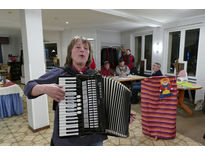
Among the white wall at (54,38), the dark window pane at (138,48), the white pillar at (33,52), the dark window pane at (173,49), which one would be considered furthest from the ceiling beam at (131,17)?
the white wall at (54,38)

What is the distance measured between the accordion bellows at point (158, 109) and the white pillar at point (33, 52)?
1711 millimetres

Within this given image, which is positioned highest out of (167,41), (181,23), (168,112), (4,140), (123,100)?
(181,23)

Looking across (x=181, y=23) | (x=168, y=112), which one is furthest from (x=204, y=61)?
(x=168, y=112)

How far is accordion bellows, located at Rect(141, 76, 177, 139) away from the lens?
209cm

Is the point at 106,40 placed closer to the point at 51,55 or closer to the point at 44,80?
the point at 51,55

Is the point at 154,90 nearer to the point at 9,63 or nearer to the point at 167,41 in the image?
the point at 167,41

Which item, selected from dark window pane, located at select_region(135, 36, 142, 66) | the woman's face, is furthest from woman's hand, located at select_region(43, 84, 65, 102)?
dark window pane, located at select_region(135, 36, 142, 66)

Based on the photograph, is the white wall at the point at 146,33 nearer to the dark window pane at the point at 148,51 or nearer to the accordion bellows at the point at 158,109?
the dark window pane at the point at 148,51

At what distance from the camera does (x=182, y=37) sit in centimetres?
432

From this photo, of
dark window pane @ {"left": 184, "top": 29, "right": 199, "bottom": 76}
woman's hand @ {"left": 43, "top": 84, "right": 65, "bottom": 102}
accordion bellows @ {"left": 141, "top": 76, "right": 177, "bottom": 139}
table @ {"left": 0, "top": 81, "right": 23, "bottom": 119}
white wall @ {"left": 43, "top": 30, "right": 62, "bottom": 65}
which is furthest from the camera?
white wall @ {"left": 43, "top": 30, "right": 62, "bottom": 65}

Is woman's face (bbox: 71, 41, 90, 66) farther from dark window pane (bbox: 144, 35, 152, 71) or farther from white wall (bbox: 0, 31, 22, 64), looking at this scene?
white wall (bbox: 0, 31, 22, 64)

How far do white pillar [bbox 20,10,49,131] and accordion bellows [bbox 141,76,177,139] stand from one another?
1.71m
